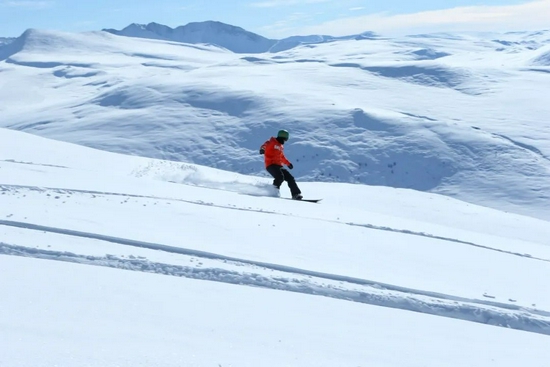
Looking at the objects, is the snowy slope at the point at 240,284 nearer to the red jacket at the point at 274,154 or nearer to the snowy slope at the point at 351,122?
the red jacket at the point at 274,154

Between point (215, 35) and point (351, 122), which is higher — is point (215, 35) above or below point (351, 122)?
above

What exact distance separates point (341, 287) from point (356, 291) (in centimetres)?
13

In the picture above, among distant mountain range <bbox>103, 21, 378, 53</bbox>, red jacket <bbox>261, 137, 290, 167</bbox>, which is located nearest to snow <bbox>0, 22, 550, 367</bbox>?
red jacket <bbox>261, 137, 290, 167</bbox>

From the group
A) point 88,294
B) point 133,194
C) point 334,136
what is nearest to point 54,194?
point 133,194

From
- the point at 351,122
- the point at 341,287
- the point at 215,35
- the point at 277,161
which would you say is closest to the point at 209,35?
the point at 215,35

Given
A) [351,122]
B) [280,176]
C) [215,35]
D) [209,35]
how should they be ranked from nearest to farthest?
[280,176] < [351,122] < [209,35] < [215,35]

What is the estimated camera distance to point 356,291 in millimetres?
5062

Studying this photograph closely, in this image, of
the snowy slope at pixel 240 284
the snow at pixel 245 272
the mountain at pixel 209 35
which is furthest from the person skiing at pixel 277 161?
the mountain at pixel 209 35

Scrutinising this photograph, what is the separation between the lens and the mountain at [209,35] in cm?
14912

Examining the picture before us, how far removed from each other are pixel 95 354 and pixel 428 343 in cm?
223

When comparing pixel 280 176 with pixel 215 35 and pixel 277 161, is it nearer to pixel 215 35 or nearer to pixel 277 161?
pixel 277 161

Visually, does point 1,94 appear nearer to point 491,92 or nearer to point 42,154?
point 491,92

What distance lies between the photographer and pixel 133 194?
7.64 m

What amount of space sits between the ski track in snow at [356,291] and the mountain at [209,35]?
142806 mm
